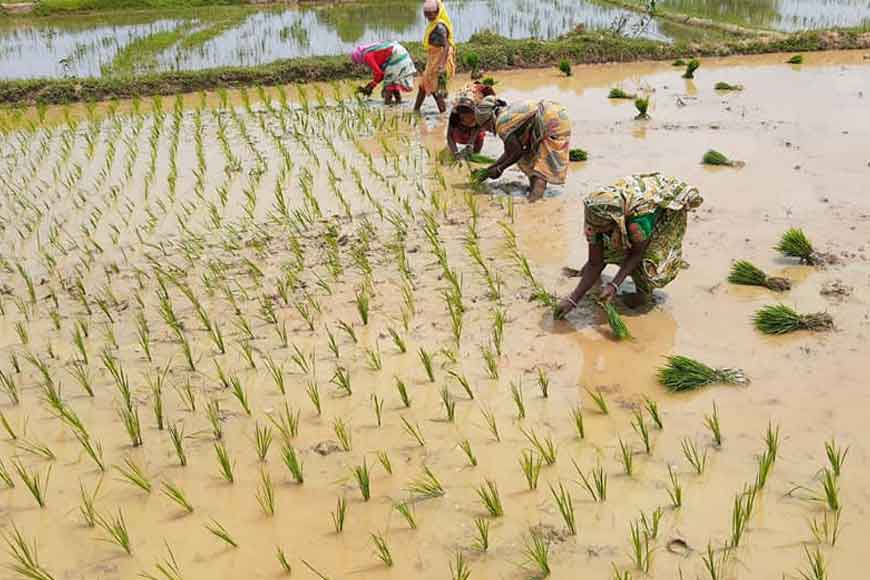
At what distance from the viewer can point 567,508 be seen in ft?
8.18

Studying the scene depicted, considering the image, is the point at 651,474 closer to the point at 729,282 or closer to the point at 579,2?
the point at 729,282

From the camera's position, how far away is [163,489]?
2744 millimetres

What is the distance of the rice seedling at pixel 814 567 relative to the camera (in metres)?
2.12

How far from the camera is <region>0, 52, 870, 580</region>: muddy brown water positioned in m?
2.46

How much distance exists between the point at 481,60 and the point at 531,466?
8855 mm

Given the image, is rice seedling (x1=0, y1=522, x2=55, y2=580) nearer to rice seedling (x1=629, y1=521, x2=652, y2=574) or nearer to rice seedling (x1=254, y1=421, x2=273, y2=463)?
rice seedling (x1=254, y1=421, x2=273, y2=463)

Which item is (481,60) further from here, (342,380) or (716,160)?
(342,380)

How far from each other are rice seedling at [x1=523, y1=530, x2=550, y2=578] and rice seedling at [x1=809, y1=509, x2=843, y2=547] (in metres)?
0.81

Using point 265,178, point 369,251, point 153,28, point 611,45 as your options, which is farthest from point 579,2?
point 369,251

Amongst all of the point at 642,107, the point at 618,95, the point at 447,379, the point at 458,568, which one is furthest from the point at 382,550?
the point at 618,95

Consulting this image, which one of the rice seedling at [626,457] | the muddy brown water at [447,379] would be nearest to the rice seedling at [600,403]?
the muddy brown water at [447,379]

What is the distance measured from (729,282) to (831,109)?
4.71m

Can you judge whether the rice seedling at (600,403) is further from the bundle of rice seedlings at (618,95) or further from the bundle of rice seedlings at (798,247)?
the bundle of rice seedlings at (618,95)

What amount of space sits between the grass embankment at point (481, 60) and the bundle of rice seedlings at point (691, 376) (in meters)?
7.87
